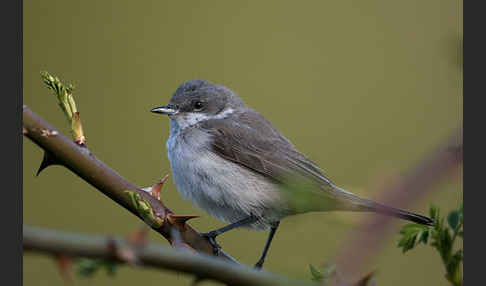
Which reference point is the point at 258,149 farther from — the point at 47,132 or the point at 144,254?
the point at 144,254

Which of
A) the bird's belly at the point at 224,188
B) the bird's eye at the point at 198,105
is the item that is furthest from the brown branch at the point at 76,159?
the bird's eye at the point at 198,105

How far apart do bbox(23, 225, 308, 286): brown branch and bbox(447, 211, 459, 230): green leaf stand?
0.60 metres

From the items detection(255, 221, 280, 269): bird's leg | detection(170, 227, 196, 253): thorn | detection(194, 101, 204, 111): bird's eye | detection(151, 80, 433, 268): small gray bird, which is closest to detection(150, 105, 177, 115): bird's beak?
detection(151, 80, 433, 268): small gray bird

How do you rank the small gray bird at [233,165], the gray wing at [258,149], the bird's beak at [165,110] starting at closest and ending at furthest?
the small gray bird at [233,165]
the gray wing at [258,149]
the bird's beak at [165,110]

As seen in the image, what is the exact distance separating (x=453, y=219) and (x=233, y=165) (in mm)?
2219

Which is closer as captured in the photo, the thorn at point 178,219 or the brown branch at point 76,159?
the brown branch at point 76,159

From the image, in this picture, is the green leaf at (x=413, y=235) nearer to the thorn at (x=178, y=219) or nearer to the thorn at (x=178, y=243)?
the thorn at (x=178, y=243)

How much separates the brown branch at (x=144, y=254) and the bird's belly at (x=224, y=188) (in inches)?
94.4

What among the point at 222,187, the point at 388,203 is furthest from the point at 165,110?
the point at 388,203

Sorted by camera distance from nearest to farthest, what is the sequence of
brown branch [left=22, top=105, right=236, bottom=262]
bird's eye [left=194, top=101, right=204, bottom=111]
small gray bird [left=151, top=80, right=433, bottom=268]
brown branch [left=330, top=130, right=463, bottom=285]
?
brown branch [left=330, top=130, right=463, bottom=285]
brown branch [left=22, top=105, right=236, bottom=262]
small gray bird [left=151, top=80, right=433, bottom=268]
bird's eye [left=194, top=101, right=204, bottom=111]

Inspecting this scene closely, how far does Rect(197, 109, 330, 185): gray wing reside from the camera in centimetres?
322

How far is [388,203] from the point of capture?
412 mm

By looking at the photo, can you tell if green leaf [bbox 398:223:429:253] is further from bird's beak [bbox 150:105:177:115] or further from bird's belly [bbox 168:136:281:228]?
bird's beak [bbox 150:105:177:115]

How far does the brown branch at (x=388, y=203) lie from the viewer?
16.0 inches
